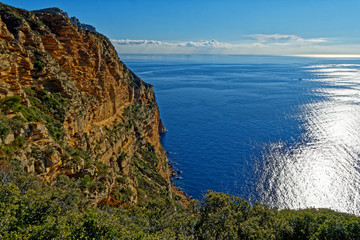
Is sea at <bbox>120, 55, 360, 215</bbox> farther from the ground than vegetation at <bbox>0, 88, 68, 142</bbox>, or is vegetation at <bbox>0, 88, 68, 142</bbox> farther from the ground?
vegetation at <bbox>0, 88, 68, 142</bbox>

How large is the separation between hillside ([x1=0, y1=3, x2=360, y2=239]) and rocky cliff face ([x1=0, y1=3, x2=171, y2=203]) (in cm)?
13

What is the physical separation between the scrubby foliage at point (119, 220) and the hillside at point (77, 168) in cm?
8

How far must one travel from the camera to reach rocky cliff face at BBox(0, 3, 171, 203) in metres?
23.7

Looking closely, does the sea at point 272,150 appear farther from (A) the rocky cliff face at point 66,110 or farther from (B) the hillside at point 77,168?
(B) the hillside at point 77,168

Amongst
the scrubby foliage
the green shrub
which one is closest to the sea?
the scrubby foliage

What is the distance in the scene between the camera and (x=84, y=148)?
36.9m

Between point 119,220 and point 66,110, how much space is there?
894 inches

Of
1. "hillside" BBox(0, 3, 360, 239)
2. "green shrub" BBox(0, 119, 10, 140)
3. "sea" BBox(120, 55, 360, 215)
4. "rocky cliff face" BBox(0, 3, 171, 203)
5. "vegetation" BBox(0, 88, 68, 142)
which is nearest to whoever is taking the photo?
"hillside" BBox(0, 3, 360, 239)

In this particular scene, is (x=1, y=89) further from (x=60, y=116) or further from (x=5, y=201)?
(x=5, y=201)

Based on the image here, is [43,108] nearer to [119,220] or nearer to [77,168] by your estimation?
[77,168]

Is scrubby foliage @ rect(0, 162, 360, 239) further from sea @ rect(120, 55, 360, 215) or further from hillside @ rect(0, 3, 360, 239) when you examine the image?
sea @ rect(120, 55, 360, 215)

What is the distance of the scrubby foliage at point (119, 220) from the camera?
13734mm

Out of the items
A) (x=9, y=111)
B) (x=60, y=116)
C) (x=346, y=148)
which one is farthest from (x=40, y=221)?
(x=346, y=148)

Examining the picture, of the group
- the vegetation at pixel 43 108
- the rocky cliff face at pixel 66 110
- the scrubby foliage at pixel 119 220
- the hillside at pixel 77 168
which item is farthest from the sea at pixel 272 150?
the vegetation at pixel 43 108
